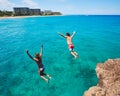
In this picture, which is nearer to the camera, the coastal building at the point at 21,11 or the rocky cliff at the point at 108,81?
the rocky cliff at the point at 108,81

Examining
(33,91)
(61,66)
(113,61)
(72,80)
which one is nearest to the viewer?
(113,61)

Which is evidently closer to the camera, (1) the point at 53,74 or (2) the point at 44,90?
(2) the point at 44,90

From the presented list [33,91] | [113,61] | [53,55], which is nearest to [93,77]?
[113,61]

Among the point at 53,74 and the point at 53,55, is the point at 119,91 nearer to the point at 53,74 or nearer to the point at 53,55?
the point at 53,74

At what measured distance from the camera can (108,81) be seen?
8188 millimetres

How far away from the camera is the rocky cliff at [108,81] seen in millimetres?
7346

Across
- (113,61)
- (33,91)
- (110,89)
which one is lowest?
(33,91)

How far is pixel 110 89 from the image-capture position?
749cm

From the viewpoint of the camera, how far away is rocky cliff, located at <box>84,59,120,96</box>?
7346 millimetres

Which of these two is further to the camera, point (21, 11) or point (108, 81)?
point (21, 11)

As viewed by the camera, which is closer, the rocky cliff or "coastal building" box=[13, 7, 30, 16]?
the rocky cliff

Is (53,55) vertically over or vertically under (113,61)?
under

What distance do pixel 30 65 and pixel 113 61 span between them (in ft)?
27.7

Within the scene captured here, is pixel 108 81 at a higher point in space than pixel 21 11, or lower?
higher
